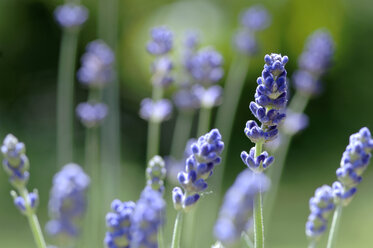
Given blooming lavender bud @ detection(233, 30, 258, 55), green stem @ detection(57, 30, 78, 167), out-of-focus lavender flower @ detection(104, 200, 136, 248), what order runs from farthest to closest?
green stem @ detection(57, 30, 78, 167)
blooming lavender bud @ detection(233, 30, 258, 55)
out-of-focus lavender flower @ detection(104, 200, 136, 248)

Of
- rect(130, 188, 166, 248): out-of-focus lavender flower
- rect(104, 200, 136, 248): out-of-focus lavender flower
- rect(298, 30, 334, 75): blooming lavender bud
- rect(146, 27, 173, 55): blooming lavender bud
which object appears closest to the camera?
rect(130, 188, 166, 248): out-of-focus lavender flower

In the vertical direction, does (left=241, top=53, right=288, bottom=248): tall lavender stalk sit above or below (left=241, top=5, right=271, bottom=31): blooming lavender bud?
below

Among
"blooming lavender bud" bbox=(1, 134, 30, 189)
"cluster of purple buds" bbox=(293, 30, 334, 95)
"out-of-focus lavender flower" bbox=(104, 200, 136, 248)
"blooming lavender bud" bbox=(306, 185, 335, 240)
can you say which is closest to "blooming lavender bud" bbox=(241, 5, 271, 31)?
"cluster of purple buds" bbox=(293, 30, 334, 95)

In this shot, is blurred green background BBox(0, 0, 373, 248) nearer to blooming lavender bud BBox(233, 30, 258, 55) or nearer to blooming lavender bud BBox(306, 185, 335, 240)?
blooming lavender bud BBox(233, 30, 258, 55)

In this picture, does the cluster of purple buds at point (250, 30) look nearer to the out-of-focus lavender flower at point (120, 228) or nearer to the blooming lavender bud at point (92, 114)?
the blooming lavender bud at point (92, 114)

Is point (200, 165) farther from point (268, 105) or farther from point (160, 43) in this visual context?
point (160, 43)

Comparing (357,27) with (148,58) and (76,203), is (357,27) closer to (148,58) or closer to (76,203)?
(148,58)

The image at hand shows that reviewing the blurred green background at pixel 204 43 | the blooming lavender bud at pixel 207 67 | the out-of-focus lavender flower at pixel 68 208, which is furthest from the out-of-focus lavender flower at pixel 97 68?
the blurred green background at pixel 204 43
